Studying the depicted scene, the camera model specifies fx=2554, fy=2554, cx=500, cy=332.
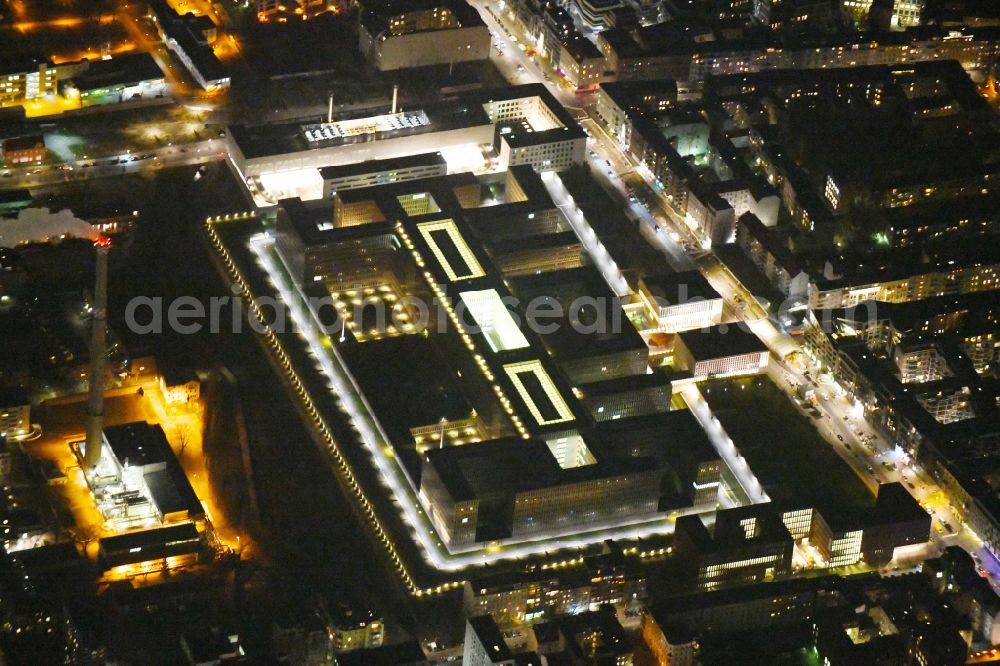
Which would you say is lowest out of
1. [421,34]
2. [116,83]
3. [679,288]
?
[679,288]

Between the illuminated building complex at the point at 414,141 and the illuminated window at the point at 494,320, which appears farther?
the illuminated building complex at the point at 414,141

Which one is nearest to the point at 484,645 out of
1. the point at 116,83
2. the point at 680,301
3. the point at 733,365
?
the point at 733,365

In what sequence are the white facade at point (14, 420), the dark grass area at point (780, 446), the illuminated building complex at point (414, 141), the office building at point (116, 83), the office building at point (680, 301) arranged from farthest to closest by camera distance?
the office building at point (116, 83) → the illuminated building complex at point (414, 141) → the office building at point (680, 301) → the dark grass area at point (780, 446) → the white facade at point (14, 420)

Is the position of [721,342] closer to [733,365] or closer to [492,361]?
[733,365]

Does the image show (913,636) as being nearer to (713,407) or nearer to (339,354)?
(713,407)

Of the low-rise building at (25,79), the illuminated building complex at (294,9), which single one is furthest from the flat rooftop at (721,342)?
the low-rise building at (25,79)

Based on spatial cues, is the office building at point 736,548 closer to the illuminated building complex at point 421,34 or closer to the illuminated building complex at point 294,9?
the illuminated building complex at point 421,34
